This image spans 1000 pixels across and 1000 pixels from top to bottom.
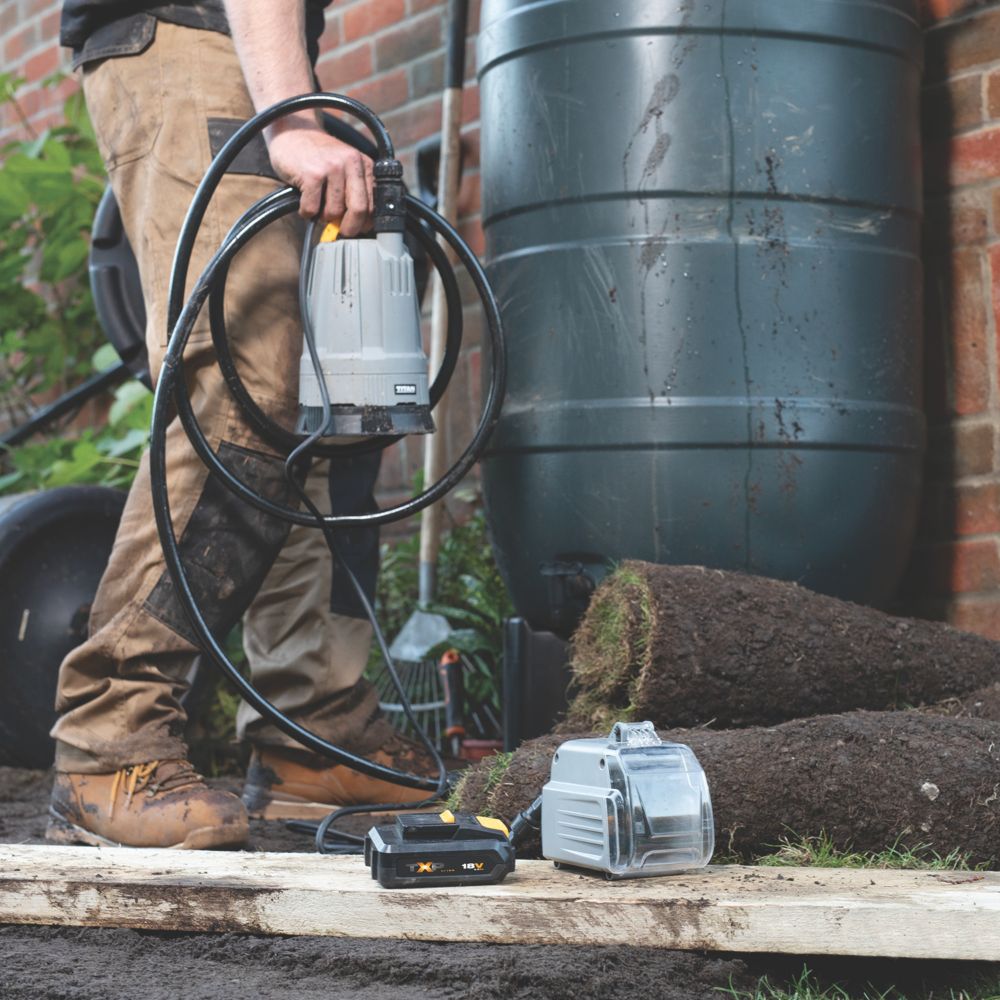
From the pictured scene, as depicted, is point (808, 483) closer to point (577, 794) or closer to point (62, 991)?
point (577, 794)

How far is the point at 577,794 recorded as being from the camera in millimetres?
1309

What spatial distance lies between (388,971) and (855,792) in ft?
1.84

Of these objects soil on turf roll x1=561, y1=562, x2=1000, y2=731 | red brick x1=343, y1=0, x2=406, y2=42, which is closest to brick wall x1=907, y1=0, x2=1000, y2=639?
soil on turf roll x1=561, y1=562, x2=1000, y2=731

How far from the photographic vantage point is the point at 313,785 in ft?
6.98

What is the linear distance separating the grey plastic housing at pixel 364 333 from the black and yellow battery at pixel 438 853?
0.58 metres

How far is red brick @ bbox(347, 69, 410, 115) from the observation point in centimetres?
322

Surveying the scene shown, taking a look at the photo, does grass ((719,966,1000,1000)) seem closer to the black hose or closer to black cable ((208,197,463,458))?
the black hose

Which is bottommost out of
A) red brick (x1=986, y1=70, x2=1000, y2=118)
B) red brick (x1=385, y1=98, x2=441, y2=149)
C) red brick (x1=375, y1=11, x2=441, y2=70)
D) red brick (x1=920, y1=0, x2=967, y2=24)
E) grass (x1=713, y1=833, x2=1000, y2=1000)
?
grass (x1=713, y1=833, x2=1000, y2=1000)

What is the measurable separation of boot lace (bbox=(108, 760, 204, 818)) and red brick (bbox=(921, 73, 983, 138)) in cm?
152

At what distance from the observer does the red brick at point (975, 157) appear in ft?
7.38

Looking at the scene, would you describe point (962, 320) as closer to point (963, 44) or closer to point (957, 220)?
point (957, 220)

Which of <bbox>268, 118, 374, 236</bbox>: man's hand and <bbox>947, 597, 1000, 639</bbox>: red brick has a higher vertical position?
<bbox>268, 118, 374, 236</bbox>: man's hand

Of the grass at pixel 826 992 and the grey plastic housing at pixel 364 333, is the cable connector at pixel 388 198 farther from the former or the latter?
the grass at pixel 826 992

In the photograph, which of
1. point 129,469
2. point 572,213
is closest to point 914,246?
point 572,213
